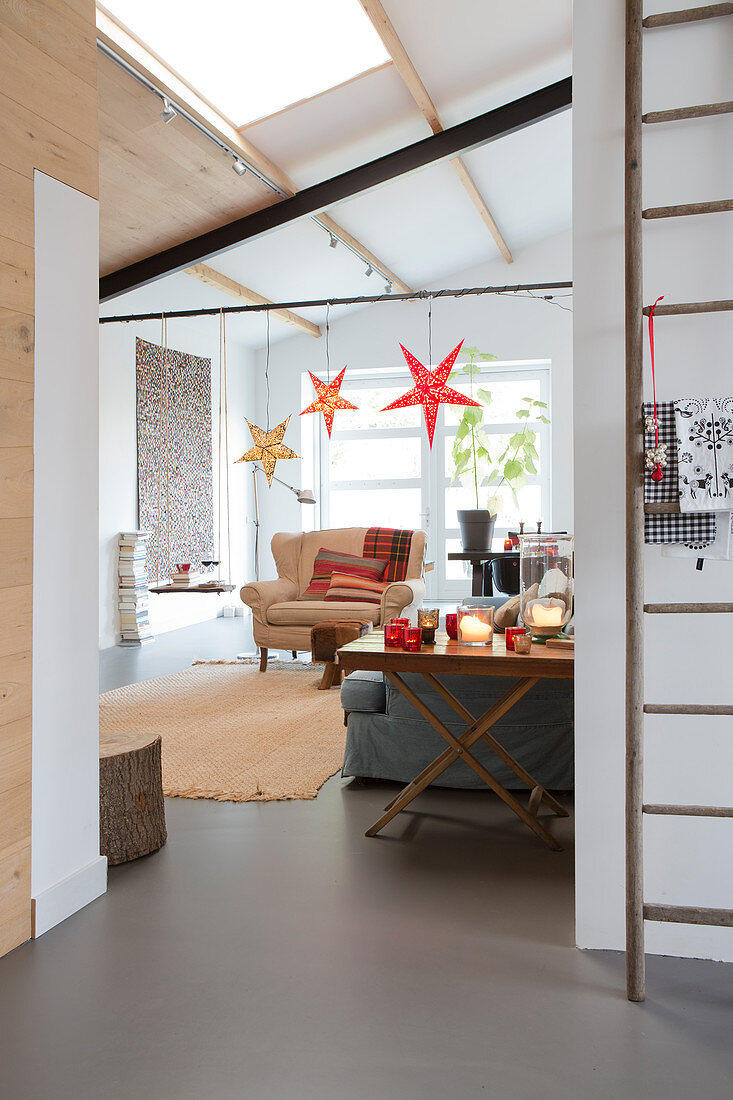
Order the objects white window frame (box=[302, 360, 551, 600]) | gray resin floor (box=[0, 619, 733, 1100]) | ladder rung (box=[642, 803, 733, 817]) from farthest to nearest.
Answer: white window frame (box=[302, 360, 551, 600])
ladder rung (box=[642, 803, 733, 817])
gray resin floor (box=[0, 619, 733, 1100])

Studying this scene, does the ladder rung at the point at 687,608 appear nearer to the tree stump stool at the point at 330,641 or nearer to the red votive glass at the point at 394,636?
the red votive glass at the point at 394,636

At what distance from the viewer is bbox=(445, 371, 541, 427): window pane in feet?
34.0

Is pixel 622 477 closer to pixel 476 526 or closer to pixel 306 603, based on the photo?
pixel 306 603

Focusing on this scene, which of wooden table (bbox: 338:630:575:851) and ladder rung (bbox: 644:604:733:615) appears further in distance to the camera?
wooden table (bbox: 338:630:575:851)

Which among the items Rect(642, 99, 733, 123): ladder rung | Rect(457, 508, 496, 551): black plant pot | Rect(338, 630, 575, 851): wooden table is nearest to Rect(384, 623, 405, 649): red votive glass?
Rect(338, 630, 575, 851): wooden table

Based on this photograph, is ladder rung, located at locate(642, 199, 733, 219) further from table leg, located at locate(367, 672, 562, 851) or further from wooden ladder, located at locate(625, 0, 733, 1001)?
table leg, located at locate(367, 672, 562, 851)

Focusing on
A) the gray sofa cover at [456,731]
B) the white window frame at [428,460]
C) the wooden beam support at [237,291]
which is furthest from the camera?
the white window frame at [428,460]

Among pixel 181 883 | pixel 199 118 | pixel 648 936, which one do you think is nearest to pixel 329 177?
pixel 199 118

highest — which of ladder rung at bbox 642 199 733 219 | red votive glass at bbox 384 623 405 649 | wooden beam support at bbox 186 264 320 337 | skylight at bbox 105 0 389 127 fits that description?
skylight at bbox 105 0 389 127

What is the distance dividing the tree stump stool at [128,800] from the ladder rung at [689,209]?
2260 mm

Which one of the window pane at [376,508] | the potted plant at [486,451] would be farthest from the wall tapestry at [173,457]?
the potted plant at [486,451]

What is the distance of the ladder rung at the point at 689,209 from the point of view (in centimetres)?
213

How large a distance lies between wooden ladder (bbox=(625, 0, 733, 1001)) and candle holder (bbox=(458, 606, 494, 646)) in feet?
3.20

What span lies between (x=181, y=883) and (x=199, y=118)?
426cm
